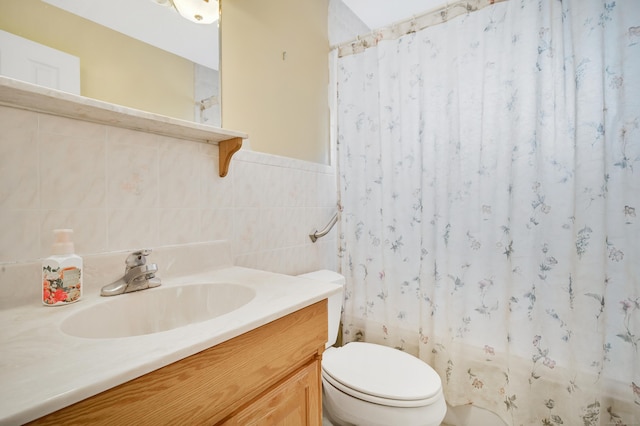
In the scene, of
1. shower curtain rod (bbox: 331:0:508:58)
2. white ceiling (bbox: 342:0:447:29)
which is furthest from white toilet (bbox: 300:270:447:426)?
white ceiling (bbox: 342:0:447:29)

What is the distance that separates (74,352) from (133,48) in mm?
824

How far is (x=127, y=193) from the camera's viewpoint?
82 centimetres

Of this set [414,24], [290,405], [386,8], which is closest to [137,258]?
[290,405]

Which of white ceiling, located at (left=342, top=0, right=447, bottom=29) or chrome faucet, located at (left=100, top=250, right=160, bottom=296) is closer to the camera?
chrome faucet, located at (left=100, top=250, right=160, bottom=296)

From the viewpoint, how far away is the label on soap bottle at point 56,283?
24.7 inches

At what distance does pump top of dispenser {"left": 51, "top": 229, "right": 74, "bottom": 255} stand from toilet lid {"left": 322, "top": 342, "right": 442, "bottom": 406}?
90 cm

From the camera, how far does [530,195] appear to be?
1.13m

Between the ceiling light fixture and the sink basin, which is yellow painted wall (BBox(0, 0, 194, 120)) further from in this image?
the sink basin

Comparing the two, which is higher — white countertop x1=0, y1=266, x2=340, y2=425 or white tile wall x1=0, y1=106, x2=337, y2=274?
white tile wall x1=0, y1=106, x2=337, y2=274

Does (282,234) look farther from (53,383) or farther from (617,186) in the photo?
(617,186)

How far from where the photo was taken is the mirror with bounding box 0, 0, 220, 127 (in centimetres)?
70

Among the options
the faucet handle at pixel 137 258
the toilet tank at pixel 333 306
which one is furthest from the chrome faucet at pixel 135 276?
the toilet tank at pixel 333 306

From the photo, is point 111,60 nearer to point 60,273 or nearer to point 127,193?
point 127,193

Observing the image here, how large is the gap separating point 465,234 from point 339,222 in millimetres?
645
